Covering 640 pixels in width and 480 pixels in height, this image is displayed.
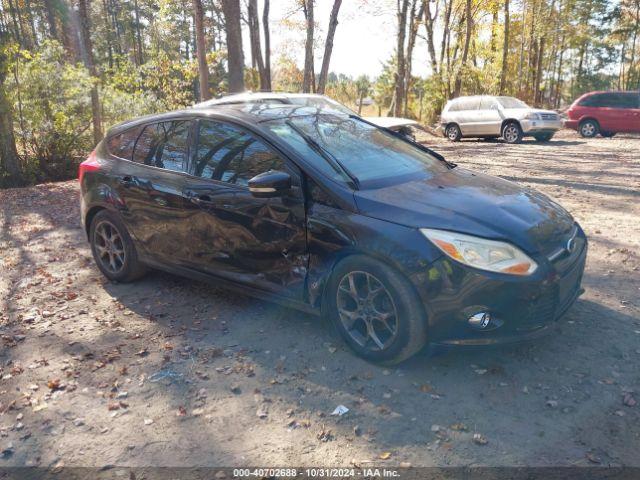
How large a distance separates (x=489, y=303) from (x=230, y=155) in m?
2.31

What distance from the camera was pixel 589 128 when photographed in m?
20.0

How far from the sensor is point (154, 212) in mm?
4840

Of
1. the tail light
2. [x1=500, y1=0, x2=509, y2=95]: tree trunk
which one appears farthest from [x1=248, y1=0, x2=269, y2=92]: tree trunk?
the tail light

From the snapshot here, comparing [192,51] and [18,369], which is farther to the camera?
[192,51]

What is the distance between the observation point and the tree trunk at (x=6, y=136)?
35.8ft

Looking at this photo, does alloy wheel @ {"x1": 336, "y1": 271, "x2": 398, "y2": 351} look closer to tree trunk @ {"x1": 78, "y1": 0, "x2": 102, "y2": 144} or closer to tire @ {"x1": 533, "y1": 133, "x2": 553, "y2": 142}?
tree trunk @ {"x1": 78, "y1": 0, "x2": 102, "y2": 144}

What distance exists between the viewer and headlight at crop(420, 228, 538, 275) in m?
3.32

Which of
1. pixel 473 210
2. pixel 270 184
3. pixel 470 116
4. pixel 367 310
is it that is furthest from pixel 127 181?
pixel 470 116

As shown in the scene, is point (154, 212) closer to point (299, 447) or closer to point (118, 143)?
point (118, 143)

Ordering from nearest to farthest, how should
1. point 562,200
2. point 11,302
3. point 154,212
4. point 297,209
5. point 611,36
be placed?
Answer: 1. point 297,209
2. point 154,212
3. point 11,302
4. point 562,200
5. point 611,36

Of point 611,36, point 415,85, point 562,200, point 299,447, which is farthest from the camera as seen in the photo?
point 611,36

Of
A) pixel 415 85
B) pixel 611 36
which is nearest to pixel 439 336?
pixel 415 85

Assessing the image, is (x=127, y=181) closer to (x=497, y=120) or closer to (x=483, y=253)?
(x=483, y=253)

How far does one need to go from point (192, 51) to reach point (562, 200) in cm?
4671
